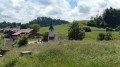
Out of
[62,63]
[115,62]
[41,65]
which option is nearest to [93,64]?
[115,62]

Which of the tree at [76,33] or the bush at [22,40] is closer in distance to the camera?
the bush at [22,40]

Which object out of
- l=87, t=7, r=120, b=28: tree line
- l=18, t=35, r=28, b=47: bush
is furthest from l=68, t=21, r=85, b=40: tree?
l=87, t=7, r=120, b=28: tree line

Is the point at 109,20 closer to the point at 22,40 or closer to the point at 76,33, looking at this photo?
Result: the point at 76,33

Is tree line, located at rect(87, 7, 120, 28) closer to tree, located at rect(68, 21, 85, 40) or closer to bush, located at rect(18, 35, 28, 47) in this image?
tree, located at rect(68, 21, 85, 40)

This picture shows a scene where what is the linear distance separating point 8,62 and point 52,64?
4752mm

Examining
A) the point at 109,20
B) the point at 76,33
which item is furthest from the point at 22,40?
the point at 109,20

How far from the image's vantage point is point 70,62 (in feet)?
29.6

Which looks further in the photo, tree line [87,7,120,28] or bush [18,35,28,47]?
tree line [87,7,120,28]

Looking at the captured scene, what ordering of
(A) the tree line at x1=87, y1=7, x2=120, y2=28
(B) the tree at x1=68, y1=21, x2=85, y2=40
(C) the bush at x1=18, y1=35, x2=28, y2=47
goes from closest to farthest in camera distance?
(C) the bush at x1=18, y1=35, x2=28, y2=47 → (B) the tree at x1=68, y1=21, x2=85, y2=40 → (A) the tree line at x1=87, y1=7, x2=120, y2=28

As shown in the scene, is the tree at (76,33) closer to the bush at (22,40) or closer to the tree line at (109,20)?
the bush at (22,40)

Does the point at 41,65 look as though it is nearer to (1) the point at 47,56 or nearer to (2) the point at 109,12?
(1) the point at 47,56

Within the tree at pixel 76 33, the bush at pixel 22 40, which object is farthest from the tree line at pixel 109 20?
the bush at pixel 22 40

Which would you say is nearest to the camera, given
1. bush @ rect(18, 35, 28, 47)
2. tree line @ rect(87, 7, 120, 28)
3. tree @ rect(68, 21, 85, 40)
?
bush @ rect(18, 35, 28, 47)

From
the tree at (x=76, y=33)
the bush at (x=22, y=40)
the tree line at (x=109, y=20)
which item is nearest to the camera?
the bush at (x=22, y=40)
